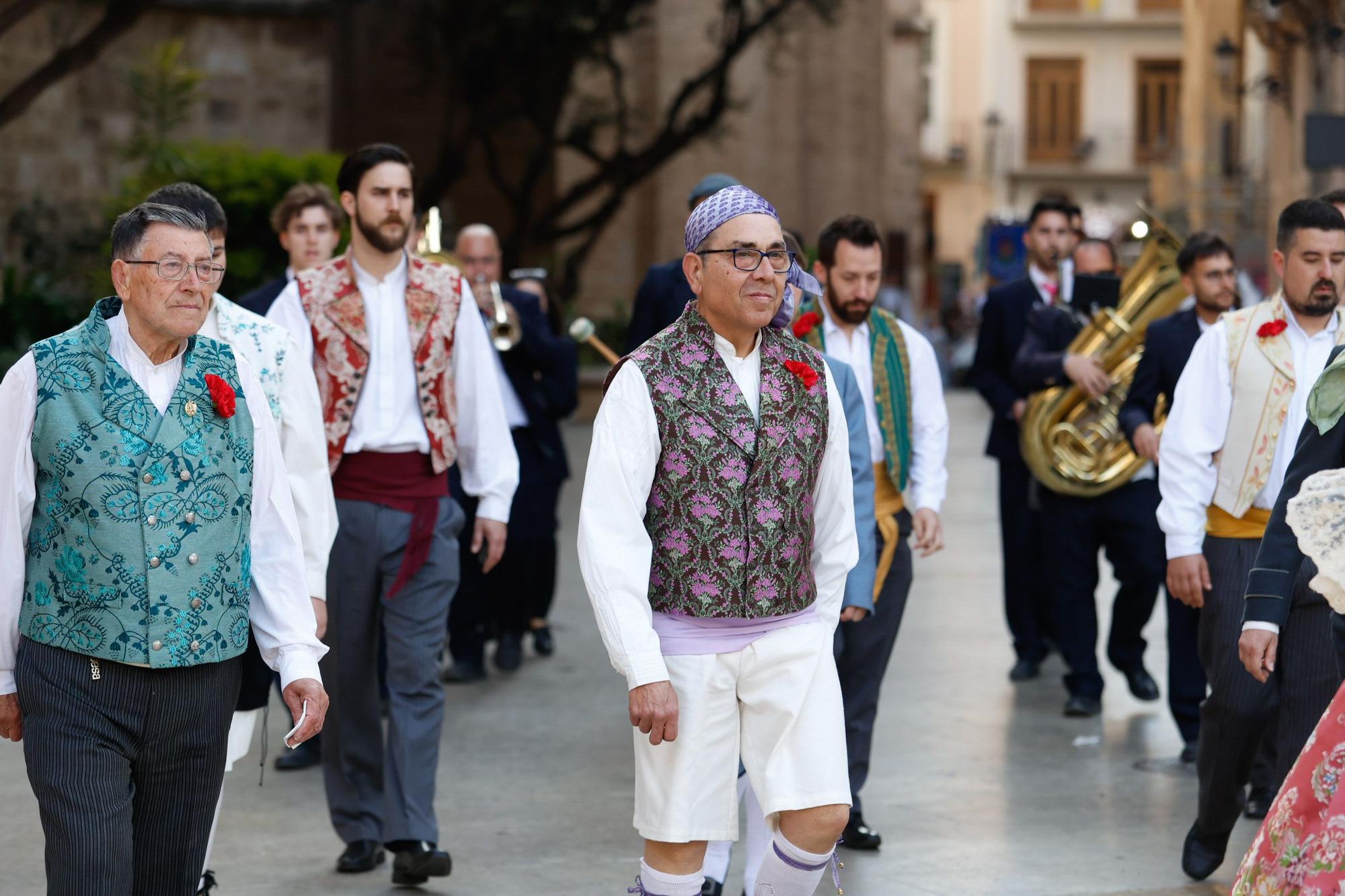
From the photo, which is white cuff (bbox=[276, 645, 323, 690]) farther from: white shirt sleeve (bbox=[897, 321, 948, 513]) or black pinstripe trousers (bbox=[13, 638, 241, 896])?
white shirt sleeve (bbox=[897, 321, 948, 513])

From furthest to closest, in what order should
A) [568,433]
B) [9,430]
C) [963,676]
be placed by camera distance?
[568,433] < [963,676] < [9,430]

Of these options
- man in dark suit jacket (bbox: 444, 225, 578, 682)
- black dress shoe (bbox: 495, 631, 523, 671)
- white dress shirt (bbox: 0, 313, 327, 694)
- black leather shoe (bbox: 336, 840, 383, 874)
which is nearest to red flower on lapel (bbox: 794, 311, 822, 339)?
black leather shoe (bbox: 336, 840, 383, 874)

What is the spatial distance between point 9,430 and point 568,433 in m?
17.7

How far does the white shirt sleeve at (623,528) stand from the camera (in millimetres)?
4098

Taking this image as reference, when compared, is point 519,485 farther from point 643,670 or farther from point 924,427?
point 643,670

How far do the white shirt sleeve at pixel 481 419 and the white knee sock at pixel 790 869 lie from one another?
204 cm

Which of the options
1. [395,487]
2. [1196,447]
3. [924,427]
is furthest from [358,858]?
[1196,447]

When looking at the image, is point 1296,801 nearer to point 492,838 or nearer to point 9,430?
point 9,430

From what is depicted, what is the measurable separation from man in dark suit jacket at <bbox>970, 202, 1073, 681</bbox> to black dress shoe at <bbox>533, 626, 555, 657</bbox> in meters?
2.39

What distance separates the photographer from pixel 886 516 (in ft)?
20.7

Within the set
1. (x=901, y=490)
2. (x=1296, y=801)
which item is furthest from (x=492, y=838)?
(x=1296, y=801)

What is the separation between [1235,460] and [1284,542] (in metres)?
1.23

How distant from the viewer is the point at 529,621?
32.3ft

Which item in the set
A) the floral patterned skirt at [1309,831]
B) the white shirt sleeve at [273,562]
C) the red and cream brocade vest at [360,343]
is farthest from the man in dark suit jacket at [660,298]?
the floral patterned skirt at [1309,831]
